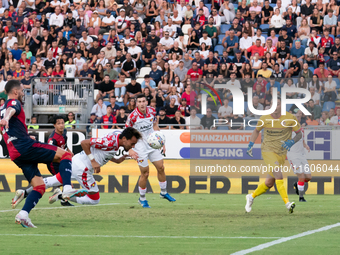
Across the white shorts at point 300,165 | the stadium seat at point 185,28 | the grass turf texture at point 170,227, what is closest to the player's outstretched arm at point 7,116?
the grass turf texture at point 170,227

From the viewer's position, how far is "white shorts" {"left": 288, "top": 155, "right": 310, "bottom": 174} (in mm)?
14500

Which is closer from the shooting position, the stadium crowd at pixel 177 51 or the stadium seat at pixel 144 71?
the stadium crowd at pixel 177 51

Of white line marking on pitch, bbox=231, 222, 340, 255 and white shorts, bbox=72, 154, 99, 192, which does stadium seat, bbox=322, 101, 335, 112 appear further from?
white shorts, bbox=72, 154, 99, 192

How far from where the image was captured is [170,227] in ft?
28.8

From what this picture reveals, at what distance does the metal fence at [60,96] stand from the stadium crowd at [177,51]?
Result: 0.19m

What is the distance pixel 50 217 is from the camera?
999 centimetres

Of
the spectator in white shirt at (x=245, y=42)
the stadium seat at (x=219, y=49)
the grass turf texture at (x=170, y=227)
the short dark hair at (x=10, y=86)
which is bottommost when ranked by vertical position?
the grass turf texture at (x=170, y=227)

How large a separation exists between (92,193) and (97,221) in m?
0.79

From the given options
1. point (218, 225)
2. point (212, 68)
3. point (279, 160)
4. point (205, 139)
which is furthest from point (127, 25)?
point (218, 225)

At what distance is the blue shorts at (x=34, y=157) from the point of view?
850 cm

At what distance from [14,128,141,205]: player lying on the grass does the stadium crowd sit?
8457 millimetres

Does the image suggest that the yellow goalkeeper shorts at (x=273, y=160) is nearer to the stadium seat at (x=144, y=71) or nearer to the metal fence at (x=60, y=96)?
the metal fence at (x=60, y=96)

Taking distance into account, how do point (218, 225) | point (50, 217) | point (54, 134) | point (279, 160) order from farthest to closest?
point (54, 134) < point (279, 160) < point (50, 217) < point (218, 225)

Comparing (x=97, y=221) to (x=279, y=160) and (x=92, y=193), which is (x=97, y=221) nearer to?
(x=92, y=193)
